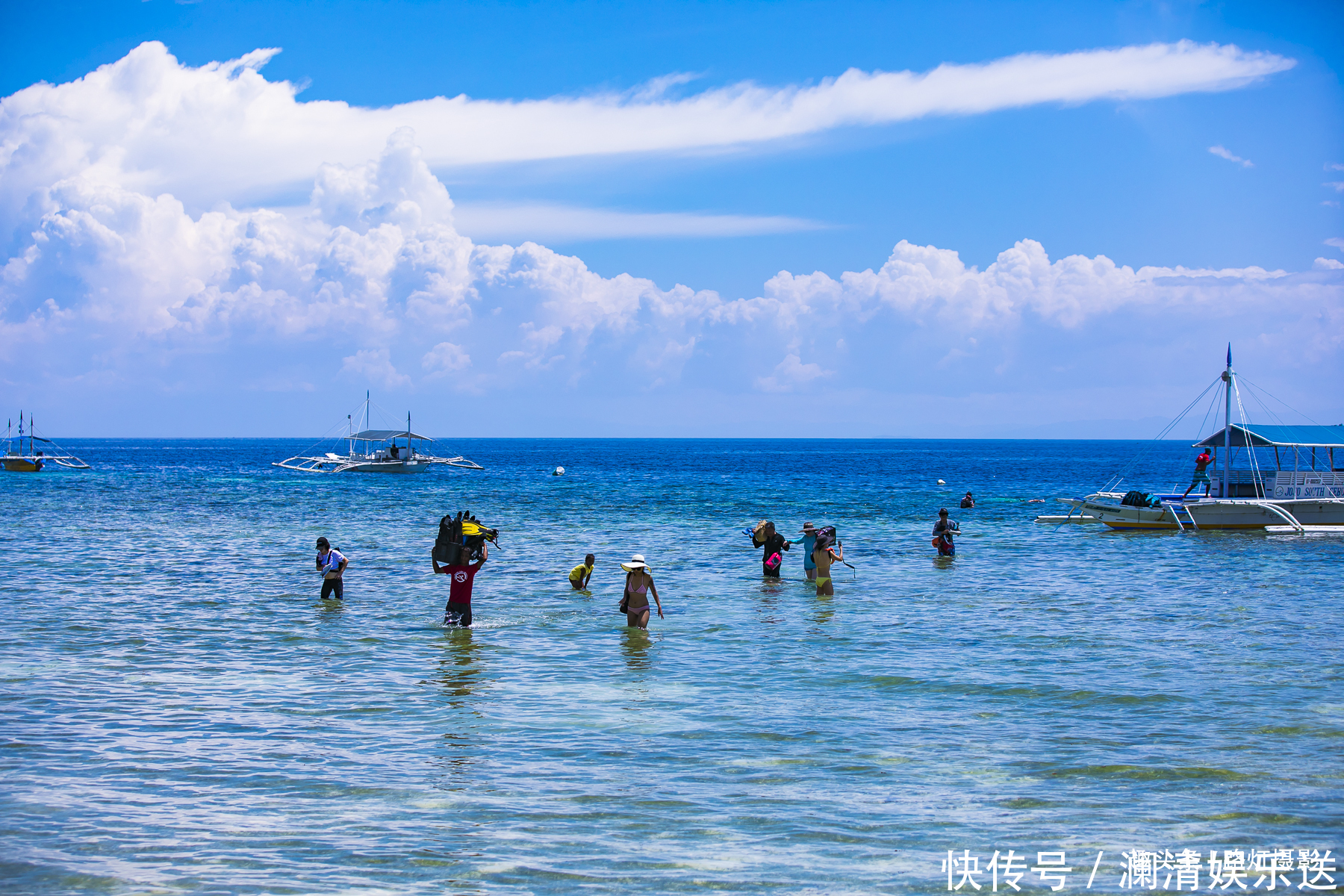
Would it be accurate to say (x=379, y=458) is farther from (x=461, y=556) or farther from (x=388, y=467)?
(x=461, y=556)

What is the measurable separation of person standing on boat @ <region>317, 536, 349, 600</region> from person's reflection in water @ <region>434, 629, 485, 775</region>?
475 cm

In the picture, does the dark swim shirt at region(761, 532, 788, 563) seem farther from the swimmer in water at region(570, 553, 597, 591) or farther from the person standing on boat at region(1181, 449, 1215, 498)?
the person standing on boat at region(1181, 449, 1215, 498)

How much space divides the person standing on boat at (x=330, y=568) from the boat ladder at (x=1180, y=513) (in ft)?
117

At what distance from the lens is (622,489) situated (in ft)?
269

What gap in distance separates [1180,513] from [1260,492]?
13.3ft

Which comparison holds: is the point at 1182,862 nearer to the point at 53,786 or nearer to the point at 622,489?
the point at 53,786

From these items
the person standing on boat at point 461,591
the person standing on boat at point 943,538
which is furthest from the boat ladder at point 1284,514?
the person standing on boat at point 461,591

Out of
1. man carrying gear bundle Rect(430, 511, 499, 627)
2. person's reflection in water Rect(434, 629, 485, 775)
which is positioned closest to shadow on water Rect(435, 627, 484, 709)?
person's reflection in water Rect(434, 629, 485, 775)

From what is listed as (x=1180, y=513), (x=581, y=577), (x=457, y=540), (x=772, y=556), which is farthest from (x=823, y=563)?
(x=1180, y=513)

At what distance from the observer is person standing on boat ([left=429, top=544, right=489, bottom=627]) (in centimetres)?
1930

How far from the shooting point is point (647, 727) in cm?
1300

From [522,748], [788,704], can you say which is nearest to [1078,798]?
[788,704]

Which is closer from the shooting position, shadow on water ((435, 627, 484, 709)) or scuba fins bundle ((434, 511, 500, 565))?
shadow on water ((435, 627, 484, 709))

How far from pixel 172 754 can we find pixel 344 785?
8.00ft
